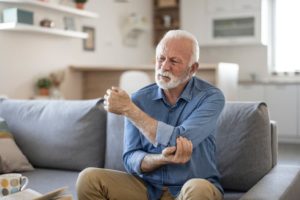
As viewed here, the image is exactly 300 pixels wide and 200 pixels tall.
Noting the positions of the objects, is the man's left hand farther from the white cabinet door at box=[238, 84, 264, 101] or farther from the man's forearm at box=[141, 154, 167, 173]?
the white cabinet door at box=[238, 84, 264, 101]

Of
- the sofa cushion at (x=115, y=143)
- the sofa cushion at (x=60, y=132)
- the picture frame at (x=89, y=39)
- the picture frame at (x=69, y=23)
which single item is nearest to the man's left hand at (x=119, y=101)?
the sofa cushion at (x=115, y=143)

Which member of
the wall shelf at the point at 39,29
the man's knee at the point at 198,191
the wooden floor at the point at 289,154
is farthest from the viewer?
the wooden floor at the point at 289,154

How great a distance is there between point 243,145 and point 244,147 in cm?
1

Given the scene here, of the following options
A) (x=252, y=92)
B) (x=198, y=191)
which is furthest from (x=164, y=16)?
(x=198, y=191)

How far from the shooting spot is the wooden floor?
15.1ft

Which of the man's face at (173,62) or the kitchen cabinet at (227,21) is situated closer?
the man's face at (173,62)

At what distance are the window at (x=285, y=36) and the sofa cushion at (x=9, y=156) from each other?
5.01 m

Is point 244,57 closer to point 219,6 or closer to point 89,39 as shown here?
point 219,6

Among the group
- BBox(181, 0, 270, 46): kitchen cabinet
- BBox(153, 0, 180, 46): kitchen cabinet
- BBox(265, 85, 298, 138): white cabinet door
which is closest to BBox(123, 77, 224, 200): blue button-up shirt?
BBox(265, 85, 298, 138): white cabinet door

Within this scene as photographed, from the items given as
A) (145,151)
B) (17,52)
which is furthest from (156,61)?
(17,52)

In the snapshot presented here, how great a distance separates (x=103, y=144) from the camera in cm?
237

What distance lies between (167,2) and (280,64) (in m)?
2.06

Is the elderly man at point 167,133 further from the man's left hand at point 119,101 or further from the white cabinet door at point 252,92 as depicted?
the white cabinet door at point 252,92

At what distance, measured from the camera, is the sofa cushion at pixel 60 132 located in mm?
2375
